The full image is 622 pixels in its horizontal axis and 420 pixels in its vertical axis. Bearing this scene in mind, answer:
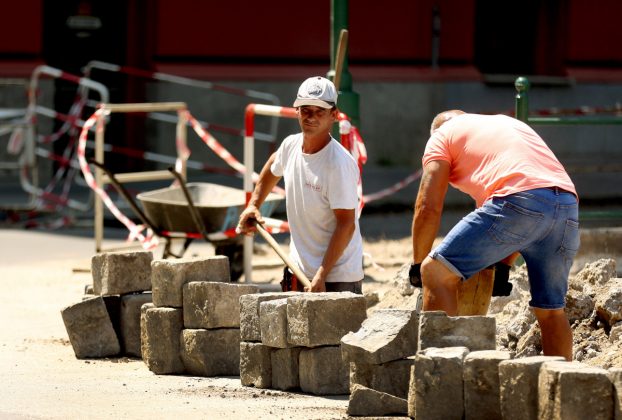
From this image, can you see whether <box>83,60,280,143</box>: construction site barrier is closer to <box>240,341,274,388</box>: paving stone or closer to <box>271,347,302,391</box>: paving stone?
<box>240,341,274,388</box>: paving stone

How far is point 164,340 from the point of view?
309 inches

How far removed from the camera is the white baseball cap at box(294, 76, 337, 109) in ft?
24.3

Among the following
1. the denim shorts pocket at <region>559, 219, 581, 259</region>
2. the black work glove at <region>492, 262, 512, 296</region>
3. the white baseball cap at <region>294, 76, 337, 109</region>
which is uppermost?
the white baseball cap at <region>294, 76, 337, 109</region>

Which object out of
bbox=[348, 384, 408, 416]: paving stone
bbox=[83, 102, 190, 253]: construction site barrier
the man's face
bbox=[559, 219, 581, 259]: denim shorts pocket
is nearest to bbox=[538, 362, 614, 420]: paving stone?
bbox=[348, 384, 408, 416]: paving stone

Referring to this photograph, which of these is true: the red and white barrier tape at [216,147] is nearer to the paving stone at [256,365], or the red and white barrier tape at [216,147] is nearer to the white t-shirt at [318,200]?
the white t-shirt at [318,200]

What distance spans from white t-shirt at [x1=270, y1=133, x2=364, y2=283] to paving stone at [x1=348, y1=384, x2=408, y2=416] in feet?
3.98

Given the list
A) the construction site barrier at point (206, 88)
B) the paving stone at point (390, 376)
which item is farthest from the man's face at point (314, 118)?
the construction site barrier at point (206, 88)

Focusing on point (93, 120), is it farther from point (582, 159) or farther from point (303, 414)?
point (582, 159)

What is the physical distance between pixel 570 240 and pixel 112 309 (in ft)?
9.52

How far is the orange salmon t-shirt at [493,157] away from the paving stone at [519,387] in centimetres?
99

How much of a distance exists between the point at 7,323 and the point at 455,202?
7.68 metres

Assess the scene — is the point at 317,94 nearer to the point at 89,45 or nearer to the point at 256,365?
the point at 256,365

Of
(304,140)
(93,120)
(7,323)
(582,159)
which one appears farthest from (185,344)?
(582,159)

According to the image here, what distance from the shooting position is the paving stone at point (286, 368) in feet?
23.8
